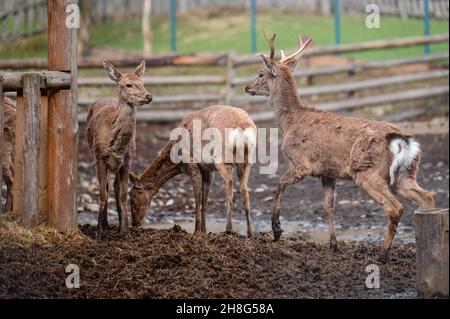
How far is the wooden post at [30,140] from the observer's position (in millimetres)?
10484

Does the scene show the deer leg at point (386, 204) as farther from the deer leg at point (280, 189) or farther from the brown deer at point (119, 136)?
the brown deer at point (119, 136)

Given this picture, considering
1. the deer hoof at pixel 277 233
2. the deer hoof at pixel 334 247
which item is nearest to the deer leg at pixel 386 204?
the deer hoof at pixel 334 247

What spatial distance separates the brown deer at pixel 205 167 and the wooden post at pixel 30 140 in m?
1.99

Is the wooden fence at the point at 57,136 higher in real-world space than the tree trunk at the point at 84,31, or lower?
lower

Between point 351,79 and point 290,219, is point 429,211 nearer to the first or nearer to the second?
point 290,219

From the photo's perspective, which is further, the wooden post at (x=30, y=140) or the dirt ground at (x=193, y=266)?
the wooden post at (x=30, y=140)

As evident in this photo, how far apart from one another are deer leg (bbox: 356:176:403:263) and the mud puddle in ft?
6.00

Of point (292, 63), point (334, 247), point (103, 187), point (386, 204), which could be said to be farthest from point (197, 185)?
point (386, 204)

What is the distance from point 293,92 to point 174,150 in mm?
1641

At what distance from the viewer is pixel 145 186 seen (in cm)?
1257

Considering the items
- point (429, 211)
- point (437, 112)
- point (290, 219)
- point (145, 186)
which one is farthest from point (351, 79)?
point (429, 211)

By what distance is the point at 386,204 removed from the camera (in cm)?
1012

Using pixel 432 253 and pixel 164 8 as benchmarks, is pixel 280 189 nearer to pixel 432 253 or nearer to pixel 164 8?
pixel 432 253

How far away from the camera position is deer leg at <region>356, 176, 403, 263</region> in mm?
10086
